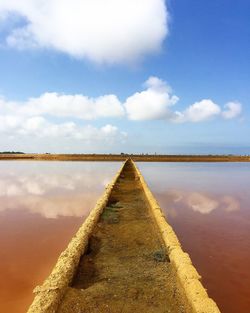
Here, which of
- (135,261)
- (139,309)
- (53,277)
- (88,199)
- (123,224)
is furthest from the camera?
(88,199)

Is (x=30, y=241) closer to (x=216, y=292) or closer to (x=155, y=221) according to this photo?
(x=155, y=221)

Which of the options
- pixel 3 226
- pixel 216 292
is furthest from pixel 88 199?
pixel 216 292

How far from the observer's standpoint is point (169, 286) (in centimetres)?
451

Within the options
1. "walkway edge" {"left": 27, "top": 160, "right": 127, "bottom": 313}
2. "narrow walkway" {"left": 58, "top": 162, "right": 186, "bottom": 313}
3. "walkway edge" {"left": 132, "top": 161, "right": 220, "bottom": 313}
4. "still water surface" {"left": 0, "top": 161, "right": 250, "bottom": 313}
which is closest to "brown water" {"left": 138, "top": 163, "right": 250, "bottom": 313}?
"still water surface" {"left": 0, "top": 161, "right": 250, "bottom": 313}

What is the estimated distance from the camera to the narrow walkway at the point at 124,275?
156 inches

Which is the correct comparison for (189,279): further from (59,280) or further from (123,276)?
(59,280)

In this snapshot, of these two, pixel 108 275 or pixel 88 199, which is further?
pixel 88 199

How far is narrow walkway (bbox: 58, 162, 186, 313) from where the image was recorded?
3.97 m

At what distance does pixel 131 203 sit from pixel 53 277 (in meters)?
6.72

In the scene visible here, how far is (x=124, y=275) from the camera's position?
485 centimetres

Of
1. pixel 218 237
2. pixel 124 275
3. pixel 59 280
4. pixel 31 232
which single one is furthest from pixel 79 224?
pixel 59 280

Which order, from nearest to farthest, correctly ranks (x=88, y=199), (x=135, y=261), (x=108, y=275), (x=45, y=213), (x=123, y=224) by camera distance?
1. (x=108, y=275)
2. (x=135, y=261)
3. (x=123, y=224)
4. (x=45, y=213)
5. (x=88, y=199)

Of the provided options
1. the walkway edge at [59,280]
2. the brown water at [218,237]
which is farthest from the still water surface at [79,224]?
the walkway edge at [59,280]

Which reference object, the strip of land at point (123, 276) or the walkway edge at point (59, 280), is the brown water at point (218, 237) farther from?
the walkway edge at point (59, 280)
